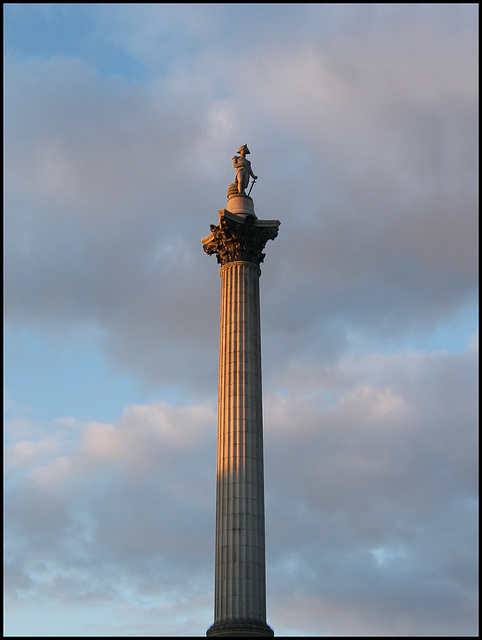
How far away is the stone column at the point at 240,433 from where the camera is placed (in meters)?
55.8

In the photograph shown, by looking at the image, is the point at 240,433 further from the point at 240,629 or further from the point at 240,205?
the point at 240,205

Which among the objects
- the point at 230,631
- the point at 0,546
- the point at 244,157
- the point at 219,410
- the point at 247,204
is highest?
the point at 244,157

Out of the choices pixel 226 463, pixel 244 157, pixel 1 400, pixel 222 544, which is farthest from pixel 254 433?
pixel 244 157

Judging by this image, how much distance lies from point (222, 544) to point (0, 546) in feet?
45.7

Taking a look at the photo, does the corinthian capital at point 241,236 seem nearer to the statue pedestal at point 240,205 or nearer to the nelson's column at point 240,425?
the nelson's column at point 240,425

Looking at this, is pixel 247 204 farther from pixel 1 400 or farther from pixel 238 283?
pixel 1 400

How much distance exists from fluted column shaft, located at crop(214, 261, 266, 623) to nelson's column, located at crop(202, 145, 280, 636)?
0.06m

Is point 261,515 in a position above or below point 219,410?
below

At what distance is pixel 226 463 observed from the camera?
196 ft

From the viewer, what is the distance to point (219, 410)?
202 feet

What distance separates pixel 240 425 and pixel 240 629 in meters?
12.8

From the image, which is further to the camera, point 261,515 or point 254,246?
point 254,246

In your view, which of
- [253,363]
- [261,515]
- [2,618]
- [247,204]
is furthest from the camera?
[247,204]

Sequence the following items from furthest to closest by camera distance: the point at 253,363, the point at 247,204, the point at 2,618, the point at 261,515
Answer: the point at 247,204
the point at 253,363
the point at 261,515
the point at 2,618
